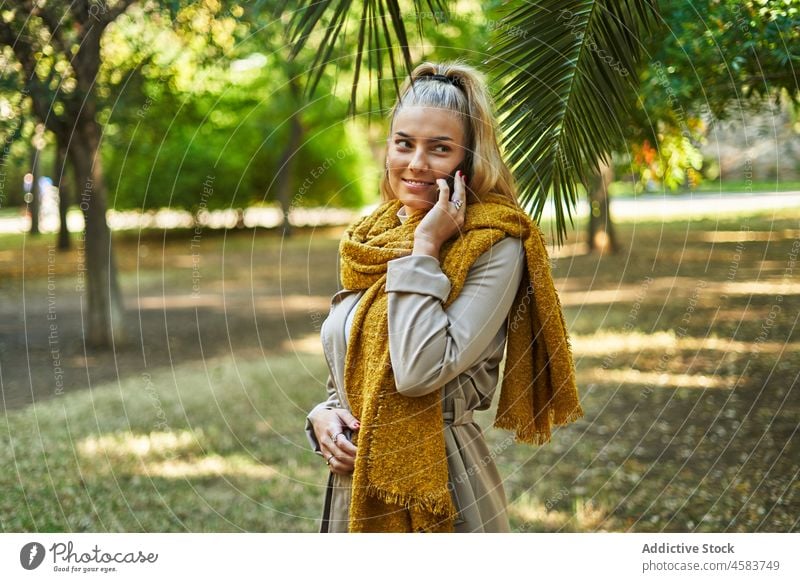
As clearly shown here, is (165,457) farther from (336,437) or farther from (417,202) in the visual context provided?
(417,202)

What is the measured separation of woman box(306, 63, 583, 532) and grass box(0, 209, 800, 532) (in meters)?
1.27

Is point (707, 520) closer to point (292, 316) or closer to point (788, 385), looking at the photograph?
point (788, 385)

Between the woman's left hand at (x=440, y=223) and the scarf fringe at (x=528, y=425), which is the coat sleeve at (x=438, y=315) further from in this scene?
the scarf fringe at (x=528, y=425)

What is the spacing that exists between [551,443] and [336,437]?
197 inches

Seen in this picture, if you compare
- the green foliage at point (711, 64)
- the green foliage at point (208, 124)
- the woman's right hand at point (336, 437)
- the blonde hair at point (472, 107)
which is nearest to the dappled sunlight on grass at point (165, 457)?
the green foliage at point (208, 124)

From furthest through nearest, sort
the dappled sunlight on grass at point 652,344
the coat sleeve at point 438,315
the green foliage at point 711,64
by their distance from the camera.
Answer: the dappled sunlight on grass at point 652,344, the green foliage at point 711,64, the coat sleeve at point 438,315

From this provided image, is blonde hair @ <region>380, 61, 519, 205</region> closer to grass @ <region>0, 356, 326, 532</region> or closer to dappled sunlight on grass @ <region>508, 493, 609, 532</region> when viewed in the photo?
grass @ <region>0, 356, 326, 532</region>

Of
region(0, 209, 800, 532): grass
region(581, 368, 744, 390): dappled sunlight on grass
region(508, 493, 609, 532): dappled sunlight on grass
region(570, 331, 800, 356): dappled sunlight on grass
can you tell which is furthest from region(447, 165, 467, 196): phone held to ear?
region(570, 331, 800, 356): dappled sunlight on grass

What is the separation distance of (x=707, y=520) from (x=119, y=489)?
380 cm

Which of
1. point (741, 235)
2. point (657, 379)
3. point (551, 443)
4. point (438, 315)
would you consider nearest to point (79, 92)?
point (551, 443)

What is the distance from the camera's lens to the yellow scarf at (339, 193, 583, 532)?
77.9 inches

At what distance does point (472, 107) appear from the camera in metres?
2.04

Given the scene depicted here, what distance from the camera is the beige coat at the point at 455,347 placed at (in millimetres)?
1859

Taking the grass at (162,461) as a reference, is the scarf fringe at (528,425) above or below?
above
